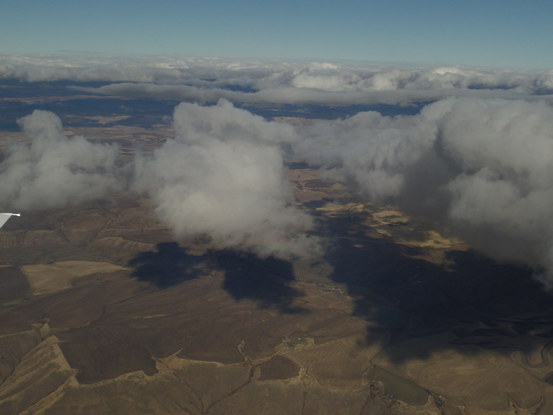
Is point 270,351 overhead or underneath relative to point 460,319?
overhead

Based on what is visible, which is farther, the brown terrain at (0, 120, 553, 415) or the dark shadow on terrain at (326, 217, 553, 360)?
the dark shadow on terrain at (326, 217, 553, 360)

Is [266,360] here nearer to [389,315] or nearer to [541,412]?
[389,315]

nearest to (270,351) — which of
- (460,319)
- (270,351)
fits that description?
(270,351)

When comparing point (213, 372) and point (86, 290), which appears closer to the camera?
point (213, 372)

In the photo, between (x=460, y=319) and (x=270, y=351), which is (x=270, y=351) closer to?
(x=270, y=351)

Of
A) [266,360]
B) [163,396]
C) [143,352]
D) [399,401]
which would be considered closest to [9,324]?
[143,352]

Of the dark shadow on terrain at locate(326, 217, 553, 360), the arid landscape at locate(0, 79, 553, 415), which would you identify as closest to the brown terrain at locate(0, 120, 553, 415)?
the arid landscape at locate(0, 79, 553, 415)

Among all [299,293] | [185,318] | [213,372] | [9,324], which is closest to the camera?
[213,372]

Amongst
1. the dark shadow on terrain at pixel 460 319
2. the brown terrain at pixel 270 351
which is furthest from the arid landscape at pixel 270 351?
the dark shadow on terrain at pixel 460 319

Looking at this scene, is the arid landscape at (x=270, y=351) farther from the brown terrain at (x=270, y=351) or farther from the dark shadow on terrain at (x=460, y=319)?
the dark shadow on terrain at (x=460, y=319)

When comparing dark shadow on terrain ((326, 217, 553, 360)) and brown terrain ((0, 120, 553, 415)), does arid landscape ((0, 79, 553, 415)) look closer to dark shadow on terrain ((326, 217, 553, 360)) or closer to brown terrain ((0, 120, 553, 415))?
brown terrain ((0, 120, 553, 415))

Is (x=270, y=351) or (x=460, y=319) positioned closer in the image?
(x=270, y=351)
